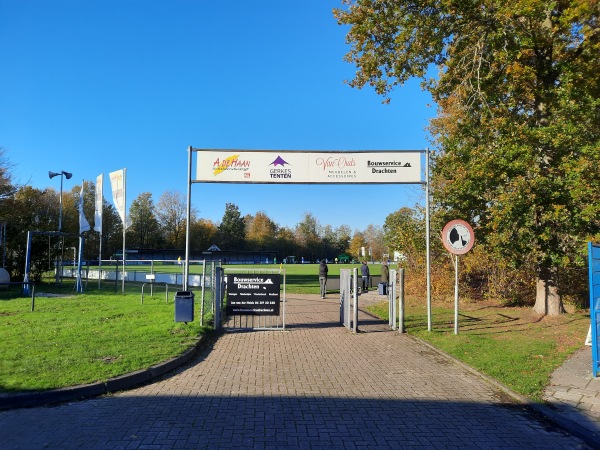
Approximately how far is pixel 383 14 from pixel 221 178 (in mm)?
6121

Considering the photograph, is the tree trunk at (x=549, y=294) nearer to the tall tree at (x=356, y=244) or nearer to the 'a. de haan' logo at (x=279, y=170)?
the 'a. de haan' logo at (x=279, y=170)

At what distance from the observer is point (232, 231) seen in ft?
375

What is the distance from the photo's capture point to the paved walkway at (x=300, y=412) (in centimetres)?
452

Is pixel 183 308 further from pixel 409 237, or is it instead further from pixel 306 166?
pixel 409 237

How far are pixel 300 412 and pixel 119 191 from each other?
64.0ft

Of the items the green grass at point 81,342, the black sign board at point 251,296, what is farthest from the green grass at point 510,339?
the green grass at point 81,342

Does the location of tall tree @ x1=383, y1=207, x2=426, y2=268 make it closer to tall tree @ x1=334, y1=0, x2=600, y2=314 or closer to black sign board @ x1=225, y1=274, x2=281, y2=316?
tall tree @ x1=334, y1=0, x2=600, y2=314

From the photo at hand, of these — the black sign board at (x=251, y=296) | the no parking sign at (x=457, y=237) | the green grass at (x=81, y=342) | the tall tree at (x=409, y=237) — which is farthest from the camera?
the tall tree at (x=409, y=237)

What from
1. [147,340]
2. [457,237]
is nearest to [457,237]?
[457,237]

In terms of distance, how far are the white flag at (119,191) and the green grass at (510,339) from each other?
43.9 ft

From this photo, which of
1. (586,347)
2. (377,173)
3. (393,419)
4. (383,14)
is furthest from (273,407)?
(383,14)

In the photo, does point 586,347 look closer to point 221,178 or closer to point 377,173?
point 377,173

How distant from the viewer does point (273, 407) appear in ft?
18.2

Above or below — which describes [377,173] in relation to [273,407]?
above
